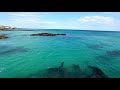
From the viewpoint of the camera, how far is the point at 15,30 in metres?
3.63

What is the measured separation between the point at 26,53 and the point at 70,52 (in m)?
1.08

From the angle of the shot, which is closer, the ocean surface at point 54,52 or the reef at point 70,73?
the reef at point 70,73

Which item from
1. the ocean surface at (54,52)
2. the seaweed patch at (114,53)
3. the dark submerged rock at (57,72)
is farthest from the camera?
the seaweed patch at (114,53)

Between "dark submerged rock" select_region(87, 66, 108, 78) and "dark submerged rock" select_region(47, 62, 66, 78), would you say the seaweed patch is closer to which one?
"dark submerged rock" select_region(87, 66, 108, 78)

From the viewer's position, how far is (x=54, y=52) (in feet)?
12.7

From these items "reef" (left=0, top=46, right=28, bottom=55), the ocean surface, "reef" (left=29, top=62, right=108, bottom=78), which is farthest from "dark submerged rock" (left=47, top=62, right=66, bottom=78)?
"reef" (left=0, top=46, right=28, bottom=55)

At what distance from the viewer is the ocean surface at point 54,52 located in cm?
334

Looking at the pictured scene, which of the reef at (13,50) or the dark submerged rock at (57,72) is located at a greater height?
the reef at (13,50)

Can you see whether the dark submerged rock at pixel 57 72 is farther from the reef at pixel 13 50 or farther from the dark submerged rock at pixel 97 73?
the reef at pixel 13 50

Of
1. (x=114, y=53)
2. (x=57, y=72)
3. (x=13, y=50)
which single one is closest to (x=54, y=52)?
(x=57, y=72)

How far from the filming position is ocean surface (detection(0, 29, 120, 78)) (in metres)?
3.34

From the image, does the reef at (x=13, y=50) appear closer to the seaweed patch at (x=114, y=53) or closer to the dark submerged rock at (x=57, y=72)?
the dark submerged rock at (x=57, y=72)

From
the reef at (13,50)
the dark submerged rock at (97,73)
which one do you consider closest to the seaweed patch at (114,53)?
the dark submerged rock at (97,73)

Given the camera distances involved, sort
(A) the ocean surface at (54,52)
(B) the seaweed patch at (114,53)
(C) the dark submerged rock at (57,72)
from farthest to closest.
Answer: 1. (B) the seaweed patch at (114,53)
2. (A) the ocean surface at (54,52)
3. (C) the dark submerged rock at (57,72)
